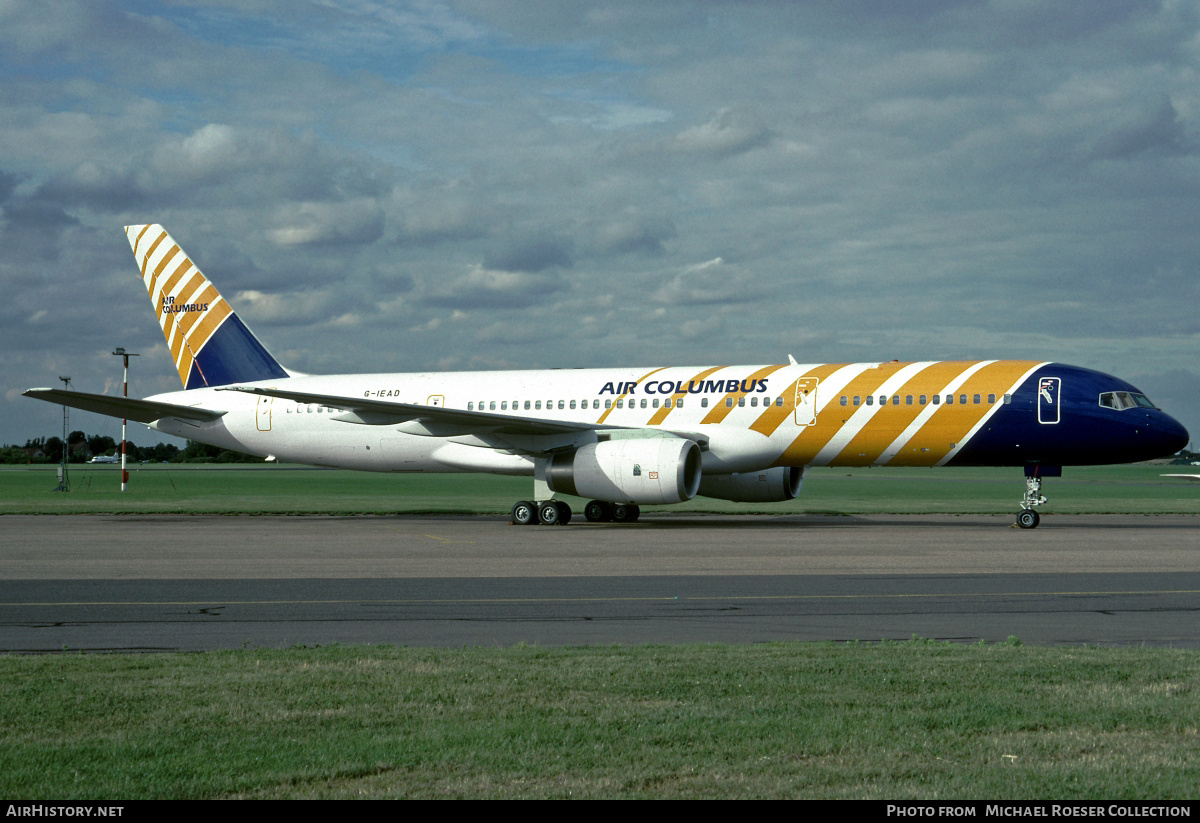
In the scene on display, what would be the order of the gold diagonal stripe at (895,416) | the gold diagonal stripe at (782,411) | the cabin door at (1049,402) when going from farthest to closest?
the gold diagonal stripe at (782,411) < the gold diagonal stripe at (895,416) < the cabin door at (1049,402)

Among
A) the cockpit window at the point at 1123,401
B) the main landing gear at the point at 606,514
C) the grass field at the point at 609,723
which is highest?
the cockpit window at the point at 1123,401

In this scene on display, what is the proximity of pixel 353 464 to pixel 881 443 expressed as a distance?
47.4 feet

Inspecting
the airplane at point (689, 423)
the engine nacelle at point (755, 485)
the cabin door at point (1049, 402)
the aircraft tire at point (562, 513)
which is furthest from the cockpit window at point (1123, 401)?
the aircraft tire at point (562, 513)

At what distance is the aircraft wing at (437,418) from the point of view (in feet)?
79.1

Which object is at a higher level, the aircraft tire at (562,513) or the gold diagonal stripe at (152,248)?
the gold diagonal stripe at (152,248)

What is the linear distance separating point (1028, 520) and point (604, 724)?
20.0m

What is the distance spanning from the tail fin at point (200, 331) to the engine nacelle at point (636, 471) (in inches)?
472

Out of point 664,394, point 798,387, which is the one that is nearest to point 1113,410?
point 798,387

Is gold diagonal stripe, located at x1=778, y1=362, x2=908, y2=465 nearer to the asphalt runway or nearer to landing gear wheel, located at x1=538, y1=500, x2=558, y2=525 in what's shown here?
the asphalt runway

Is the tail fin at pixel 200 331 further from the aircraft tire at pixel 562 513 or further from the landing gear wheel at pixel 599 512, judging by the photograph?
the aircraft tire at pixel 562 513

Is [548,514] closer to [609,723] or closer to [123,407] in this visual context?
[123,407]

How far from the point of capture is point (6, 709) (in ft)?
19.1

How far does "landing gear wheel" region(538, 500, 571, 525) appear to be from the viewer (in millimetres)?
25391
